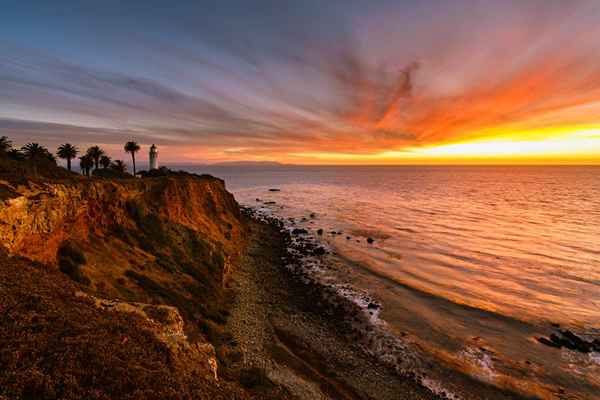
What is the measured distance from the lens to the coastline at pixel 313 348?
635 inches

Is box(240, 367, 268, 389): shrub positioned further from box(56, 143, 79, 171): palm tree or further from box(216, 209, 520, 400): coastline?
box(56, 143, 79, 171): palm tree

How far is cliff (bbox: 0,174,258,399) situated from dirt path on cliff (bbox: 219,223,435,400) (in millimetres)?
2336

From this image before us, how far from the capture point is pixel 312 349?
63.7ft

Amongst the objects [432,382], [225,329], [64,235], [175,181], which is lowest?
[432,382]

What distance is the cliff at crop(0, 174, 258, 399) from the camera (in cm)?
698

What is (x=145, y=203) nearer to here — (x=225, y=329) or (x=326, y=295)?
(x=225, y=329)

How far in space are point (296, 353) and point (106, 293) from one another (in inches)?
517

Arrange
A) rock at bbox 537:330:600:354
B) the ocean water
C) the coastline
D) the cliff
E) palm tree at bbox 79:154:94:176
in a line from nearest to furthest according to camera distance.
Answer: the cliff < the coastline < the ocean water < rock at bbox 537:330:600:354 < palm tree at bbox 79:154:94:176

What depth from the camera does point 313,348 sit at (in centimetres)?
1953

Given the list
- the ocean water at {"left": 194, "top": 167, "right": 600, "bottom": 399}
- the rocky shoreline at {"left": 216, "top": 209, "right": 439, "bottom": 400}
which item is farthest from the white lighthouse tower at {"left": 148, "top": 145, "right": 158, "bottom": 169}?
the rocky shoreline at {"left": 216, "top": 209, "right": 439, "bottom": 400}

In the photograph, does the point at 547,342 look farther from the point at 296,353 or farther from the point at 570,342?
the point at 296,353

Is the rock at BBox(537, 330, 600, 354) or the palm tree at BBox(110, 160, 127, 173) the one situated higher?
the palm tree at BBox(110, 160, 127, 173)

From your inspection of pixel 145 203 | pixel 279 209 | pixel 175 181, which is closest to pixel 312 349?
pixel 145 203

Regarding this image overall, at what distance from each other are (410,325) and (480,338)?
5568mm
